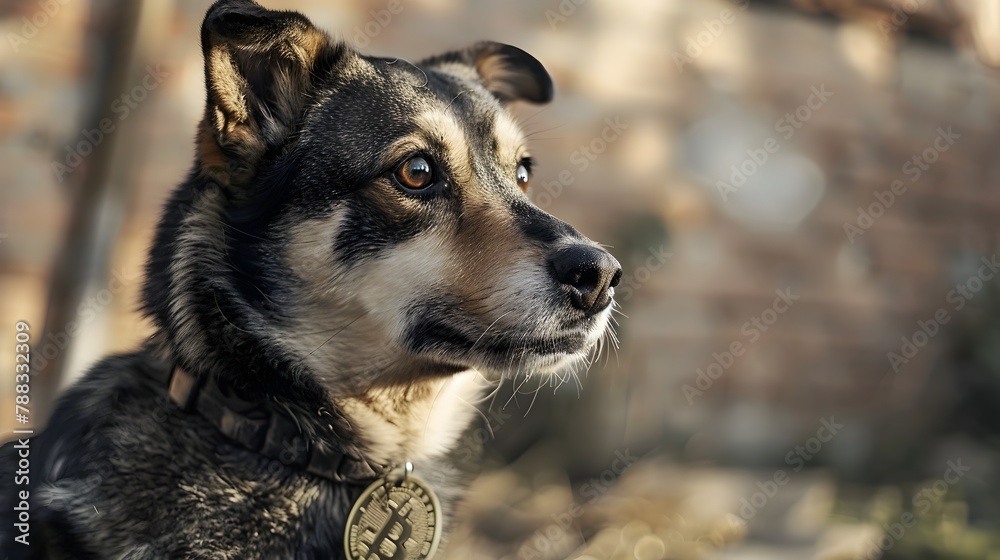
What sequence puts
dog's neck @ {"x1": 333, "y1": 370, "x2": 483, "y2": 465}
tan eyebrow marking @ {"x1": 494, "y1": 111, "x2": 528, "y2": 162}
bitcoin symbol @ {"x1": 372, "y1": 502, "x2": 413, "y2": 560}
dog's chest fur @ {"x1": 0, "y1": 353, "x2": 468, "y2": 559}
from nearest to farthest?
dog's chest fur @ {"x1": 0, "y1": 353, "x2": 468, "y2": 559}
bitcoin symbol @ {"x1": 372, "y1": 502, "x2": 413, "y2": 560}
dog's neck @ {"x1": 333, "y1": 370, "x2": 483, "y2": 465}
tan eyebrow marking @ {"x1": 494, "y1": 111, "x2": 528, "y2": 162}

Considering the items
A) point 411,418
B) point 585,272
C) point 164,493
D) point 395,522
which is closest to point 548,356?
point 585,272

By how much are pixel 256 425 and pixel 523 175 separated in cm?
114

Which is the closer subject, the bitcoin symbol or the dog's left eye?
the bitcoin symbol

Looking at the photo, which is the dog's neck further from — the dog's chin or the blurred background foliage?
the blurred background foliage

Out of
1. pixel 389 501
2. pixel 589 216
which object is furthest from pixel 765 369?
pixel 389 501

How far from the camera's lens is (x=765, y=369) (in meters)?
5.50

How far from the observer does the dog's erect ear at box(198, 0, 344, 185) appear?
6.16 feet

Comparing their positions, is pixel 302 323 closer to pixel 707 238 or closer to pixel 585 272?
pixel 585 272

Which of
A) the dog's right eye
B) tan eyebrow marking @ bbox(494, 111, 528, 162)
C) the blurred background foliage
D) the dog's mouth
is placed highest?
tan eyebrow marking @ bbox(494, 111, 528, 162)

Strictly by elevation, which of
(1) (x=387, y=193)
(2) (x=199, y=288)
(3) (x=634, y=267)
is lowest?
(3) (x=634, y=267)

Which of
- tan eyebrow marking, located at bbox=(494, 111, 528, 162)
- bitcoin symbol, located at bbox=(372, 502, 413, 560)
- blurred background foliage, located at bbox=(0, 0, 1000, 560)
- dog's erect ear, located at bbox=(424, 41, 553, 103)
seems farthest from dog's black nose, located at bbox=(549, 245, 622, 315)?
blurred background foliage, located at bbox=(0, 0, 1000, 560)

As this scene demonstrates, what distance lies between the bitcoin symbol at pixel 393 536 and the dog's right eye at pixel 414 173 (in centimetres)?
81

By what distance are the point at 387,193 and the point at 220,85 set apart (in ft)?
1.56

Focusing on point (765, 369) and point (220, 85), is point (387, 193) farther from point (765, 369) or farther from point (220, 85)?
point (765, 369)
